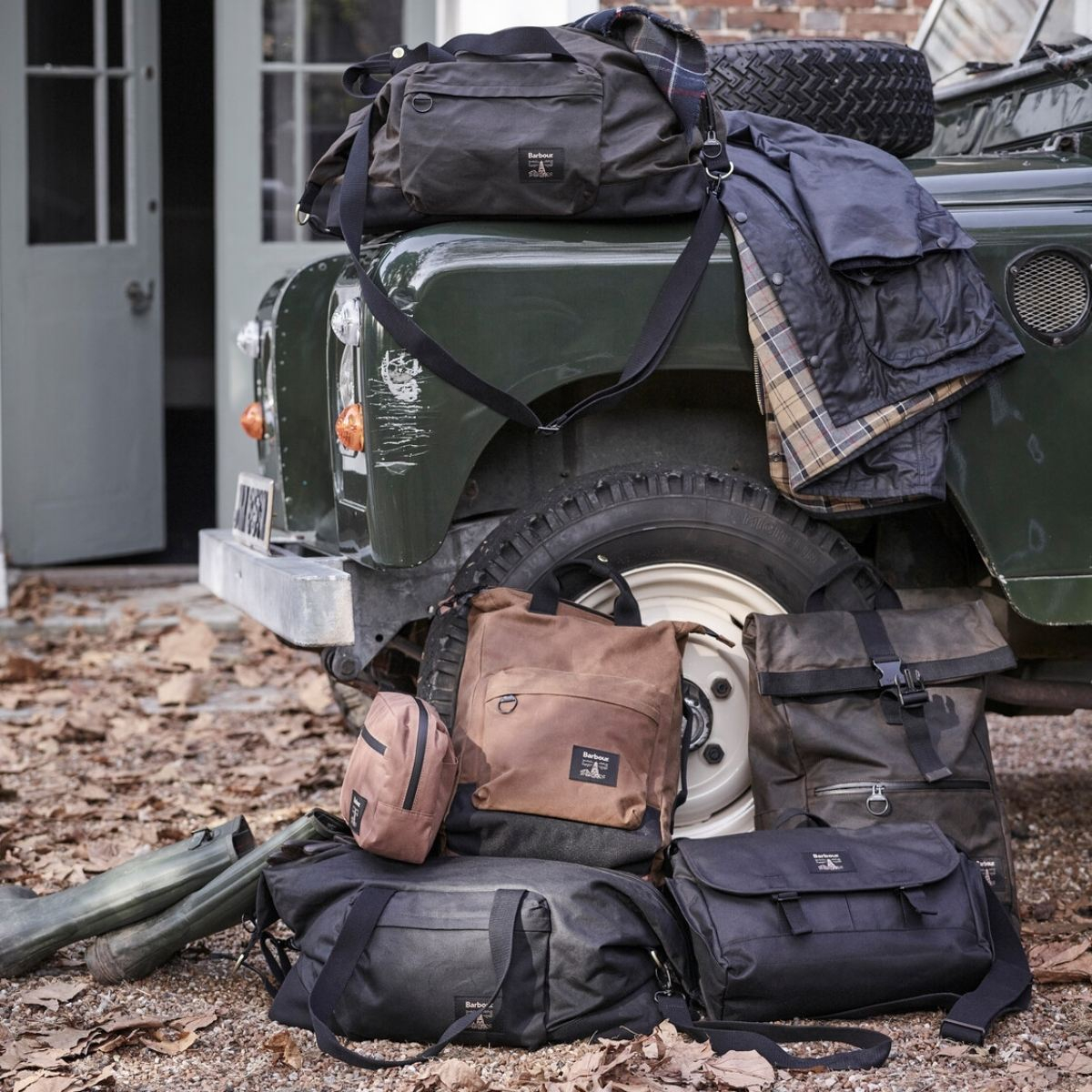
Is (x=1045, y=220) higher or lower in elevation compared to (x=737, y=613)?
higher

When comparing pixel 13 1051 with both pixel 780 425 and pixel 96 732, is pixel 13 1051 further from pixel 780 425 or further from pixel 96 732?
pixel 96 732

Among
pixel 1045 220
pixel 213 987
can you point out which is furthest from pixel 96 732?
pixel 1045 220

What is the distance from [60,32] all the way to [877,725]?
5.15m

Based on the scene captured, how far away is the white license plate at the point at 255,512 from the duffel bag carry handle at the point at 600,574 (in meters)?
0.79

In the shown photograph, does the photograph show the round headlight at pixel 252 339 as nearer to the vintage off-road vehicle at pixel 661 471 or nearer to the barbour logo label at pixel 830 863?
the vintage off-road vehicle at pixel 661 471

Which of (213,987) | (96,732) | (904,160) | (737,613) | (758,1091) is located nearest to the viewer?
(758,1091)

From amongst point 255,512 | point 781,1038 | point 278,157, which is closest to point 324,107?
point 278,157

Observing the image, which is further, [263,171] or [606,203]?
[263,171]

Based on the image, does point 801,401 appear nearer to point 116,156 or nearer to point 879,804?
point 879,804

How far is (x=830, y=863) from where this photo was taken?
8.46ft

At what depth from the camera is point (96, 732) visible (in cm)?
467

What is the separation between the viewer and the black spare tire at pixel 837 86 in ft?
11.3

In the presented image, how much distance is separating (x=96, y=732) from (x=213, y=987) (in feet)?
6.83

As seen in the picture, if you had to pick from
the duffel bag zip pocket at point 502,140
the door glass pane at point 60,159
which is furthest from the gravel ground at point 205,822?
the door glass pane at point 60,159
